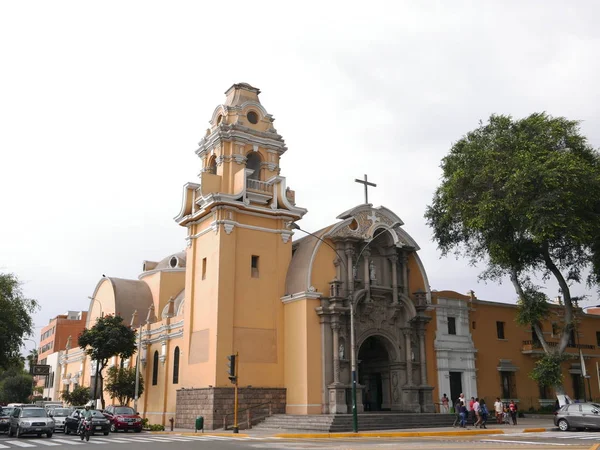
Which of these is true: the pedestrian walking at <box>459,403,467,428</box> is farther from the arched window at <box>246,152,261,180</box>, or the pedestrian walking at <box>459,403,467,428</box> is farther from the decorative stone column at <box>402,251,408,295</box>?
the arched window at <box>246,152,261,180</box>

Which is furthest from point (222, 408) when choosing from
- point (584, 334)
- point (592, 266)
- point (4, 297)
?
point (584, 334)

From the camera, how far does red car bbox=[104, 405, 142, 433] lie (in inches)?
1243

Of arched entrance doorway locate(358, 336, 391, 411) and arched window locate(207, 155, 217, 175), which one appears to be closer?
arched entrance doorway locate(358, 336, 391, 411)

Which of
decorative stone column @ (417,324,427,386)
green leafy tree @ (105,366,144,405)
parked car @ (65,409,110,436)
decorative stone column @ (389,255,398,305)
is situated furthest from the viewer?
green leafy tree @ (105,366,144,405)

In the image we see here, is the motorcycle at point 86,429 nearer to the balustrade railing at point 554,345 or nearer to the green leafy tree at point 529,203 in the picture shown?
the green leafy tree at point 529,203

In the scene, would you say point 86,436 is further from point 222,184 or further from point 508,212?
point 508,212

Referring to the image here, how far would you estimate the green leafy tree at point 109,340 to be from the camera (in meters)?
41.2

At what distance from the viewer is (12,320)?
36469 millimetres

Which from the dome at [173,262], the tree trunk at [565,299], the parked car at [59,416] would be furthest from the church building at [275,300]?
the dome at [173,262]

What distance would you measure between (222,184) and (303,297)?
8788 millimetres

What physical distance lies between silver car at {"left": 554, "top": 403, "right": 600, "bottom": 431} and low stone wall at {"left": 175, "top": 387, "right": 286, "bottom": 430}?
13826 millimetres

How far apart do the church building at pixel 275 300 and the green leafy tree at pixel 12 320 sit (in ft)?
28.2

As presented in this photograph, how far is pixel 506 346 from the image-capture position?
4119 centimetres

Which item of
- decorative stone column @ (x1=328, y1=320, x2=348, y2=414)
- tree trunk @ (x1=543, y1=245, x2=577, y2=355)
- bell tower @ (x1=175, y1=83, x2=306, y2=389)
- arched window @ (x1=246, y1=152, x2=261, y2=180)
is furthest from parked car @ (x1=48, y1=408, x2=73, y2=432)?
tree trunk @ (x1=543, y1=245, x2=577, y2=355)
